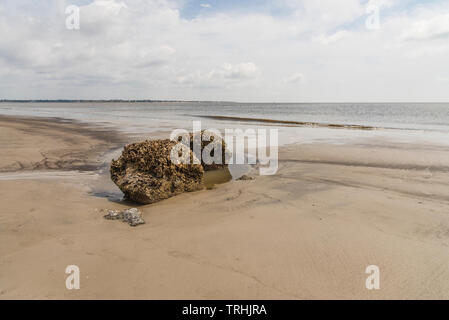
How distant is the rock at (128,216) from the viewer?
187 inches

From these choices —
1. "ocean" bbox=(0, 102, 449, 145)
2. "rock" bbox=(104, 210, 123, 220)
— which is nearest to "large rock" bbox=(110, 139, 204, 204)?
"rock" bbox=(104, 210, 123, 220)

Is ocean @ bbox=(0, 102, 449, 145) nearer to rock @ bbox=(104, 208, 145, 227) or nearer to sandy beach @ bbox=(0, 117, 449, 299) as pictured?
sandy beach @ bbox=(0, 117, 449, 299)

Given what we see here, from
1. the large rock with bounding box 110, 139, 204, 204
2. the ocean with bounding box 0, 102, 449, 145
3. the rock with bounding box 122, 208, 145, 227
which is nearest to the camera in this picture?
the rock with bounding box 122, 208, 145, 227

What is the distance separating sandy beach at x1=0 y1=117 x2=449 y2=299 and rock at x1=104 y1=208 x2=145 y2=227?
145 millimetres

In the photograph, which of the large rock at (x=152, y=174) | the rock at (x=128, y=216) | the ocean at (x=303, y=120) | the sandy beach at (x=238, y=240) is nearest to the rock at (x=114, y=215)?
the rock at (x=128, y=216)

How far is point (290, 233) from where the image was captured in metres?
4.25

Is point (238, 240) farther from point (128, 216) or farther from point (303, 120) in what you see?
point (303, 120)

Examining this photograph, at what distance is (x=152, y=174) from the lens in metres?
6.31

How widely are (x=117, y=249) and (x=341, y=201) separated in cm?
438

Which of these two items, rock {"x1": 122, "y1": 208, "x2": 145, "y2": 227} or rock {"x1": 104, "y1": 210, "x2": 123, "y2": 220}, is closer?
rock {"x1": 122, "y1": 208, "x2": 145, "y2": 227}

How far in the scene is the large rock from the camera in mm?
5984

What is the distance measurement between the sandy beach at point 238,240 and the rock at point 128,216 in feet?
0.47

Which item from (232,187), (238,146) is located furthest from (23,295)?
(238,146)
